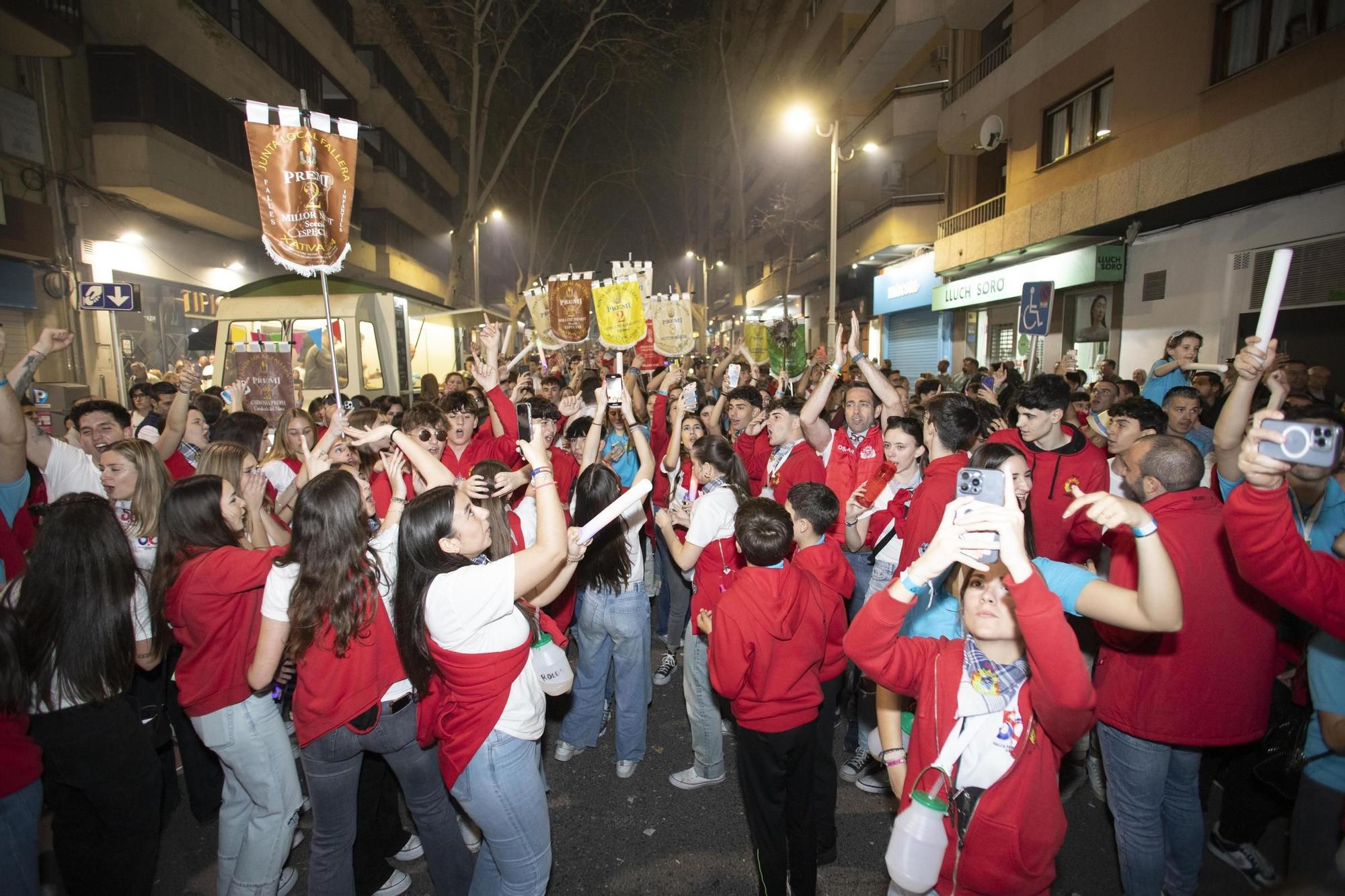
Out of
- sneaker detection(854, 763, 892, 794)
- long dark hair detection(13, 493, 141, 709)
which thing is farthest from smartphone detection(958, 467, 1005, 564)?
long dark hair detection(13, 493, 141, 709)

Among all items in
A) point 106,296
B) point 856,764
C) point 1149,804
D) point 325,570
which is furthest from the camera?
point 106,296

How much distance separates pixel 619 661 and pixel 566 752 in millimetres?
749

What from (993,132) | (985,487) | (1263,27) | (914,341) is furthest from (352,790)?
(914,341)

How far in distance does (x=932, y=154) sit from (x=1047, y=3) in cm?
789

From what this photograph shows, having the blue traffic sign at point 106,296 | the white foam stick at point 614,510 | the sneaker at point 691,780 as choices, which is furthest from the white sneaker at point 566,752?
the blue traffic sign at point 106,296

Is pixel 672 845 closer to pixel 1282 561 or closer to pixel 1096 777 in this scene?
pixel 1096 777

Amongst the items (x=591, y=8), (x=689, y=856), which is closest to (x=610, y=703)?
(x=689, y=856)

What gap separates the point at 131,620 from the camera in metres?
2.81

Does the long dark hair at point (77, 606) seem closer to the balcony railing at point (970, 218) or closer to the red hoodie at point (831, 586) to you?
the red hoodie at point (831, 586)

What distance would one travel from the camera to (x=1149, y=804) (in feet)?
9.22

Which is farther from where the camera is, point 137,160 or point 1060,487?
point 137,160

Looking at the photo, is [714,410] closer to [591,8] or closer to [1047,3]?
[1047,3]

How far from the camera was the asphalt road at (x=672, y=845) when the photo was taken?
337cm

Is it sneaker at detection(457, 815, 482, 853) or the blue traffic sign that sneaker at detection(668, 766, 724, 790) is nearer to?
sneaker at detection(457, 815, 482, 853)
